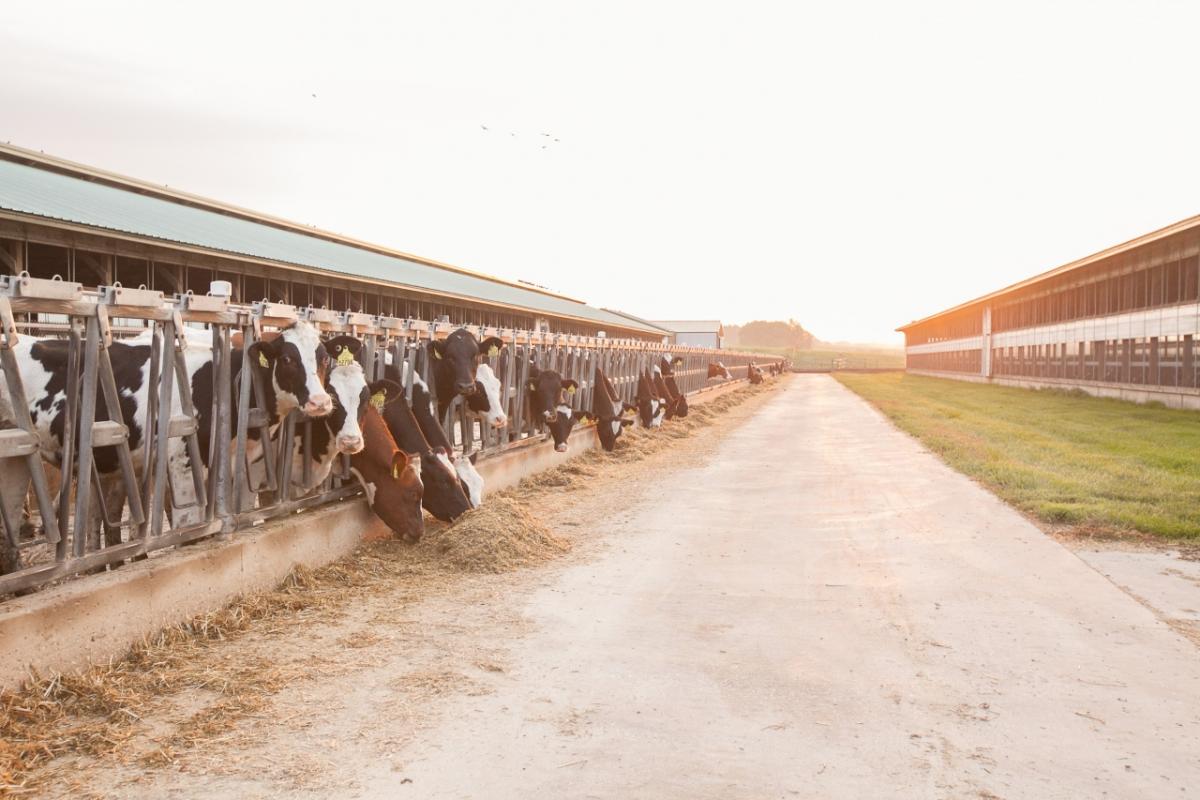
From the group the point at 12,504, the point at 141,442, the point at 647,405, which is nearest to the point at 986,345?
the point at 647,405

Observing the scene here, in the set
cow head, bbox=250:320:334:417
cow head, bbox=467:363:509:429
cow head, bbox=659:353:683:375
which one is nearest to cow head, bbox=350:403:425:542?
cow head, bbox=250:320:334:417

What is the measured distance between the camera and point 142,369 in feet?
21.4

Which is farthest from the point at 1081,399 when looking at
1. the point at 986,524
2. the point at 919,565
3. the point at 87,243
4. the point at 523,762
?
the point at 523,762

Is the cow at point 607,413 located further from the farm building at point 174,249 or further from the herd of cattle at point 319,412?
the herd of cattle at point 319,412

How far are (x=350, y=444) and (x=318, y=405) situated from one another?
49 cm

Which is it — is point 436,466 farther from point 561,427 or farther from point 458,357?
point 561,427

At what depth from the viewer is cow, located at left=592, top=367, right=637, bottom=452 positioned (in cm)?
1662

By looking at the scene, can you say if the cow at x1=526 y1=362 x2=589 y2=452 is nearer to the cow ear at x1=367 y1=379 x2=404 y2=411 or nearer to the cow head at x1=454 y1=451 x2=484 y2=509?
the cow head at x1=454 y1=451 x2=484 y2=509

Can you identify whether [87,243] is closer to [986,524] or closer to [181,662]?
[181,662]

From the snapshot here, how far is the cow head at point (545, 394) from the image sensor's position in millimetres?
13859

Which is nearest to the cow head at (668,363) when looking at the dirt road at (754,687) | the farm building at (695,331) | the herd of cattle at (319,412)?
the herd of cattle at (319,412)

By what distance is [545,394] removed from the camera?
548 inches

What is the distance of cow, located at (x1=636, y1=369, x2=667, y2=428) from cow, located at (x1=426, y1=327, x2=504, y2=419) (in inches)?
383

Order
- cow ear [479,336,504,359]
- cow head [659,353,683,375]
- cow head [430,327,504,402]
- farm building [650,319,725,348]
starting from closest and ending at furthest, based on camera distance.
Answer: cow head [430,327,504,402], cow ear [479,336,504,359], cow head [659,353,683,375], farm building [650,319,725,348]
